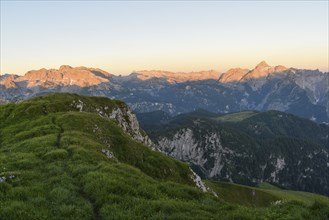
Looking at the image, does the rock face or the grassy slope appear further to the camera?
the rock face

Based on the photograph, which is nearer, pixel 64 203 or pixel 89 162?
pixel 64 203

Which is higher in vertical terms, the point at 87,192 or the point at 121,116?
the point at 87,192

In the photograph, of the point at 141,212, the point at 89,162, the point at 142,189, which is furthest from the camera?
the point at 89,162

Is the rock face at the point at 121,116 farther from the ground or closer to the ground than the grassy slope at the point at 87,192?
closer to the ground

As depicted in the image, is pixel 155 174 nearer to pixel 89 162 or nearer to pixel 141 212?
pixel 89 162

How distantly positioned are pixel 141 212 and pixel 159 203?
1658 mm

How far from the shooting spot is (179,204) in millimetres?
24000

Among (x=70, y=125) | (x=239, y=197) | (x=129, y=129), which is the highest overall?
(x=70, y=125)

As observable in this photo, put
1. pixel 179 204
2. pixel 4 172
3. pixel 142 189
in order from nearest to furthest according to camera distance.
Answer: pixel 179 204, pixel 142 189, pixel 4 172

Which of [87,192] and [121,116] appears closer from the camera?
[87,192]

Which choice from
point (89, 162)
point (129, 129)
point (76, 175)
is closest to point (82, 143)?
point (89, 162)

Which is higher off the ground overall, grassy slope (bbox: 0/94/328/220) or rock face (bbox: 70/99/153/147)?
grassy slope (bbox: 0/94/328/220)

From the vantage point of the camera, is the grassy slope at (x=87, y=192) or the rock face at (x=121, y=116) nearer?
the grassy slope at (x=87, y=192)

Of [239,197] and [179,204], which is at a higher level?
[179,204]
